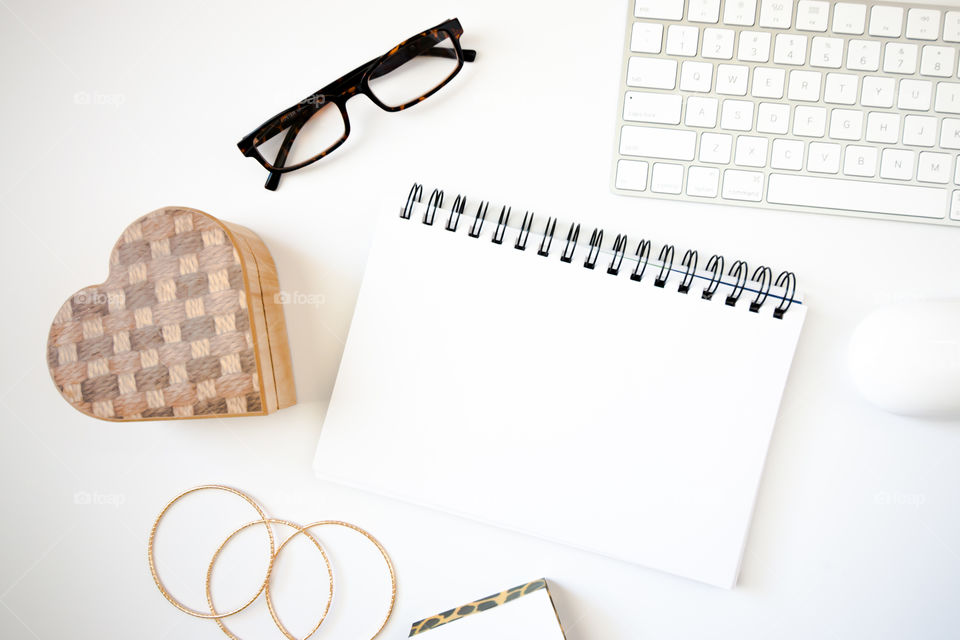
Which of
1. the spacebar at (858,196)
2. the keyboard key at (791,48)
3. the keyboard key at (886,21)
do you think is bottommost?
the spacebar at (858,196)

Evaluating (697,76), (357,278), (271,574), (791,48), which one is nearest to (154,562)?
(271,574)

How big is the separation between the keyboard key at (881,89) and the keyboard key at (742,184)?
0.15 metres

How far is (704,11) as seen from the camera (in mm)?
639

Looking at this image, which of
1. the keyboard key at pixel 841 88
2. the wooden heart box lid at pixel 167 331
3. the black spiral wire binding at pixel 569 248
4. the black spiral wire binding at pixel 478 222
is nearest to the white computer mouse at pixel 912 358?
the keyboard key at pixel 841 88

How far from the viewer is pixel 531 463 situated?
0.66m

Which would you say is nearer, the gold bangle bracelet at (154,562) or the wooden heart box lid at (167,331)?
the wooden heart box lid at (167,331)

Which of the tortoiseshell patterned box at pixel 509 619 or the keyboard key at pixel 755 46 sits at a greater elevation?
the keyboard key at pixel 755 46

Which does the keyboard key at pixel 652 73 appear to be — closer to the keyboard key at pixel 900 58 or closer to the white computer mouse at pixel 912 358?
the keyboard key at pixel 900 58

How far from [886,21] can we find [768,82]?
15cm

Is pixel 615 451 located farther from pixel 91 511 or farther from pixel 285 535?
pixel 91 511

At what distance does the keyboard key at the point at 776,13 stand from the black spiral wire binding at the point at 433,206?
42 centimetres

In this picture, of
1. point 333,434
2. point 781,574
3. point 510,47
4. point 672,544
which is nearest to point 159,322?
point 333,434

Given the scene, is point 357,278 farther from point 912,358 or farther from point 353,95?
point 912,358

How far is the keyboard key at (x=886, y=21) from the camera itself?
24.9 inches
